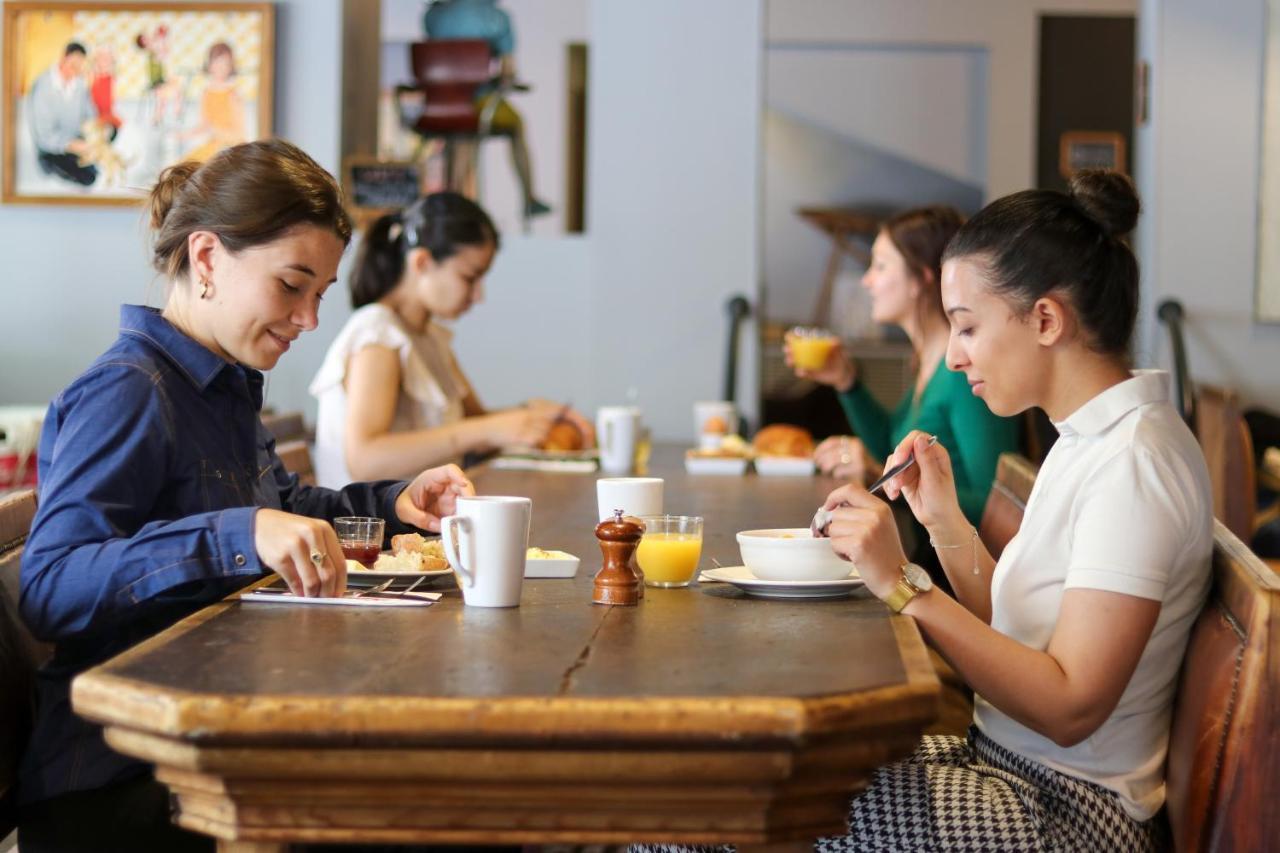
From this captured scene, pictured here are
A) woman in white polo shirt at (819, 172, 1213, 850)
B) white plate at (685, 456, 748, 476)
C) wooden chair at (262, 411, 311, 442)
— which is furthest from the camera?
wooden chair at (262, 411, 311, 442)

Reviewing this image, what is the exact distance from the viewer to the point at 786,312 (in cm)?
857

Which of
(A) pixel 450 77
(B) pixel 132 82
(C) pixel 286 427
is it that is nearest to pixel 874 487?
(C) pixel 286 427

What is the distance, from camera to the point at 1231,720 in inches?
57.5

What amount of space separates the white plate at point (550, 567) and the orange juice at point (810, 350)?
2.05 meters

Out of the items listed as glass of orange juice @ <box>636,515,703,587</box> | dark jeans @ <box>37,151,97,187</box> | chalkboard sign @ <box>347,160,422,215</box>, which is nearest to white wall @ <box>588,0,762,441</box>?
chalkboard sign @ <box>347,160,422,215</box>

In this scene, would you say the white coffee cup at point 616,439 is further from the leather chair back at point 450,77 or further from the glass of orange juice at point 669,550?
the leather chair back at point 450,77

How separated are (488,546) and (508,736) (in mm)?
472

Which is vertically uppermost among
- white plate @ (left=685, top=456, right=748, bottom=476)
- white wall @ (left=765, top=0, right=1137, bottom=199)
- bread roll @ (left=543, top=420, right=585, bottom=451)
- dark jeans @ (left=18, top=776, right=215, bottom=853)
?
white wall @ (left=765, top=0, right=1137, bottom=199)

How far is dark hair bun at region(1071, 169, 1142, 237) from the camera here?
5.85 ft

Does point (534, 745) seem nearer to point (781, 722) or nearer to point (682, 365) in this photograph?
point (781, 722)

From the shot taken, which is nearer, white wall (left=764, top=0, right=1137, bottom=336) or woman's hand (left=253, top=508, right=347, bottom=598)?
woman's hand (left=253, top=508, right=347, bottom=598)

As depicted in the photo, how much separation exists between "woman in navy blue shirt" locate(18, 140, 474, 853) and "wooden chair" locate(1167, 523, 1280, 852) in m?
0.91

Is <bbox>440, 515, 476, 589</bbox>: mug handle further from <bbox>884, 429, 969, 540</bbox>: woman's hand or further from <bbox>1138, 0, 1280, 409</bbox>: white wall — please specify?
<bbox>1138, 0, 1280, 409</bbox>: white wall

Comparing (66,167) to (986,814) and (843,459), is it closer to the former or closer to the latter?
(843,459)
